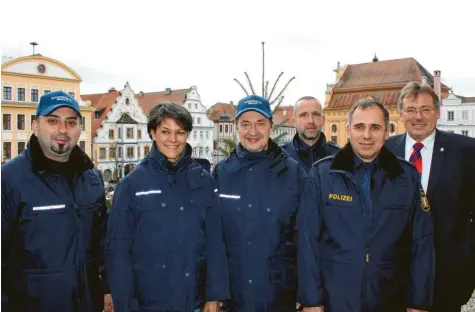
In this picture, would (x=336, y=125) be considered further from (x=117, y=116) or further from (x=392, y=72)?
(x=117, y=116)

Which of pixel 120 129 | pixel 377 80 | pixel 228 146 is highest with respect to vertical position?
pixel 377 80

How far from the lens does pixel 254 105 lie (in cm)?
389

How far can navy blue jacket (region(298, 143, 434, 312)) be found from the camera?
3.36 m

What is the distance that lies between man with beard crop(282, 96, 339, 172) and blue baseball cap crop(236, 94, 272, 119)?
5.58 feet

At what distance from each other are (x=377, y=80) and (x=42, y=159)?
195 ft

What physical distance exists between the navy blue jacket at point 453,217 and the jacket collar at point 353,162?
76 cm

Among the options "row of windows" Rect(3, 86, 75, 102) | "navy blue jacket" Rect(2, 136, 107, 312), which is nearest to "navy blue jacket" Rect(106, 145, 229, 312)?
"navy blue jacket" Rect(2, 136, 107, 312)

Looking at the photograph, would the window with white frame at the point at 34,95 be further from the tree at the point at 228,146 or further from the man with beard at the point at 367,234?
the man with beard at the point at 367,234

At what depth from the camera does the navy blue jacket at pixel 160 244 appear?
3.29 m

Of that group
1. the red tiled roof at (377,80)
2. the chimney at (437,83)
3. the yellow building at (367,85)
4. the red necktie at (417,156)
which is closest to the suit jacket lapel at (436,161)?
the red necktie at (417,156)

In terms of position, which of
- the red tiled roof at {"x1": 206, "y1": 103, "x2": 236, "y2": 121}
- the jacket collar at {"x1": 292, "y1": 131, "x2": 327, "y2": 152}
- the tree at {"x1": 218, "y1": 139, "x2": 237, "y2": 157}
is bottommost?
the jacket collar at {"x1": 292, "y1": 131, "x2": 327, "y2": 152}

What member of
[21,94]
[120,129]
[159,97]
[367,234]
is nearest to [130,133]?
[120,129]

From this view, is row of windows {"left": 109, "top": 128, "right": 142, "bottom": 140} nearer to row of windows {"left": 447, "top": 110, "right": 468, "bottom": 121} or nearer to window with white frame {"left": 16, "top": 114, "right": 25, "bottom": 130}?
window with white frame {"left": 16, "top": 114, "right": 25, "bottom": 130}

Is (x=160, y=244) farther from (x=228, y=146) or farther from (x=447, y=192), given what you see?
(x=228, y=146)
